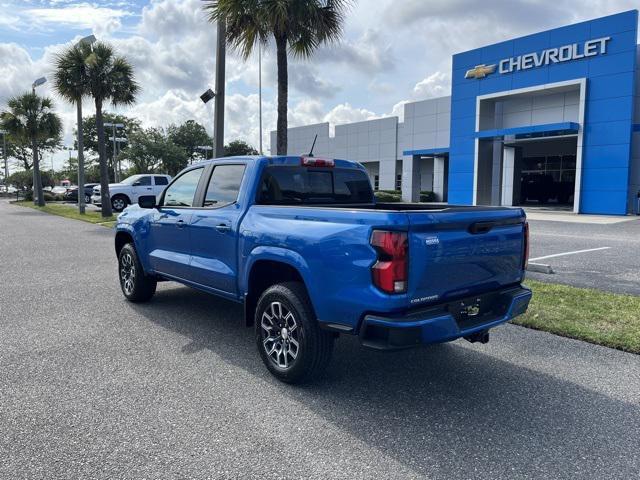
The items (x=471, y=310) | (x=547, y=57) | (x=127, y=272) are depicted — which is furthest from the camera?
(x=547, y=57)

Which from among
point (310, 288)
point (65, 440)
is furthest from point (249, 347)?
point (65, 440)

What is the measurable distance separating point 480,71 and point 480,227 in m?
28.7

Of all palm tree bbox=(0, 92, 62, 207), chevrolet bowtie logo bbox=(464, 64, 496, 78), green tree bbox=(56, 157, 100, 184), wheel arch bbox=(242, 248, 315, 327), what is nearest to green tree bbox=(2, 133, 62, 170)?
green tree bbox=(56, 157, 100, 184)

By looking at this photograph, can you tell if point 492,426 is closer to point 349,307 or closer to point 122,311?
point 349,307

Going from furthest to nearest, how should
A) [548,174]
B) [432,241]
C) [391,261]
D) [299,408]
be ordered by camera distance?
1. [548,174]
2. [299,408]
3. [432,241]
4. [391,261]

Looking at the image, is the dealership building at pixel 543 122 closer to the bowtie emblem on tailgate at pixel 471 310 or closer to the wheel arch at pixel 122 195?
the wheel arch at pixel 122 195

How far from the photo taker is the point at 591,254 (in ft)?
36.6

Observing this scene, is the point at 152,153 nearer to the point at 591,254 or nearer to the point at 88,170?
the point at 88,170

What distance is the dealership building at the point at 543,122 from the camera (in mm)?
23938

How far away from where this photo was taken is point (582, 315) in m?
5.93

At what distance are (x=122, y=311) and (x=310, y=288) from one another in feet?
12.0

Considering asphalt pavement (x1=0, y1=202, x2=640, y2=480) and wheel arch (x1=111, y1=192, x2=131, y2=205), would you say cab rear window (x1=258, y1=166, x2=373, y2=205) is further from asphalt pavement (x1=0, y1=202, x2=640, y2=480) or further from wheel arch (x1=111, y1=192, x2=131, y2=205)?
wheel arch (x1=111, y1=192, x2=131, y2=205)

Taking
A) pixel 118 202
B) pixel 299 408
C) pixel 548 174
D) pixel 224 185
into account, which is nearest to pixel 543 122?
pixel 548 174

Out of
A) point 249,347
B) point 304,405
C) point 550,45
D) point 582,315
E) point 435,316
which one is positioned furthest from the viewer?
point 550,45
